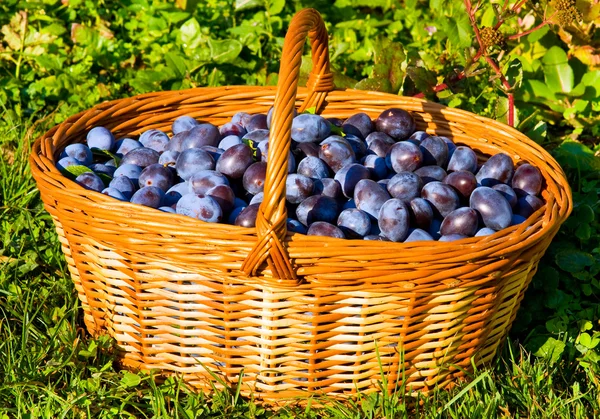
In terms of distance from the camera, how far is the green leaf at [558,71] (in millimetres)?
3010

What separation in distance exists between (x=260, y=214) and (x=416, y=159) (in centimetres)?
65

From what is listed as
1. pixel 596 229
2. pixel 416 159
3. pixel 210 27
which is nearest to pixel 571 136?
pixel 596 229

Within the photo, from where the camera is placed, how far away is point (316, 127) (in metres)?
2.04

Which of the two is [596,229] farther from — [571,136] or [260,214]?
[260,214]

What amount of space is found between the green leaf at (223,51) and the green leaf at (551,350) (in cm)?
176

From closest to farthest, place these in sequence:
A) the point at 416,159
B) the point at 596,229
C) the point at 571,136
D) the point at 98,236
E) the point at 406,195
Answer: the point at 98,236
the point at 406,195
the point at 416,159
the point at 596,229
the point at 571,136

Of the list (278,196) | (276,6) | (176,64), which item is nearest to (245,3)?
(276,6)

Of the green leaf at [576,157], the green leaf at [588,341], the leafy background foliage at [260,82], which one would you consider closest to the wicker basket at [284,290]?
the leafy background foliage at [260,82]

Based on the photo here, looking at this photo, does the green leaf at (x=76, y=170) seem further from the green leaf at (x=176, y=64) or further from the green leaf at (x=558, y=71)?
the green leaf at (x=558, y=71)

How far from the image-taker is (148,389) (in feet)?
5.74

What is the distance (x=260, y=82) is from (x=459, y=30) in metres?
0.87

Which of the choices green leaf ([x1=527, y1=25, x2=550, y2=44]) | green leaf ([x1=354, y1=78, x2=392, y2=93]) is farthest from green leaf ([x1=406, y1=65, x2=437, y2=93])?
green leaf ([x1=527, y1=25, x2=550, y2=44])

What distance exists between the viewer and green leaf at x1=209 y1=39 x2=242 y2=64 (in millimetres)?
3031

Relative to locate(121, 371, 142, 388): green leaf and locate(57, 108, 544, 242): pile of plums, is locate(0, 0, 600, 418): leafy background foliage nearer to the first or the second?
locate(121, 371, 142, 388): green leaf
